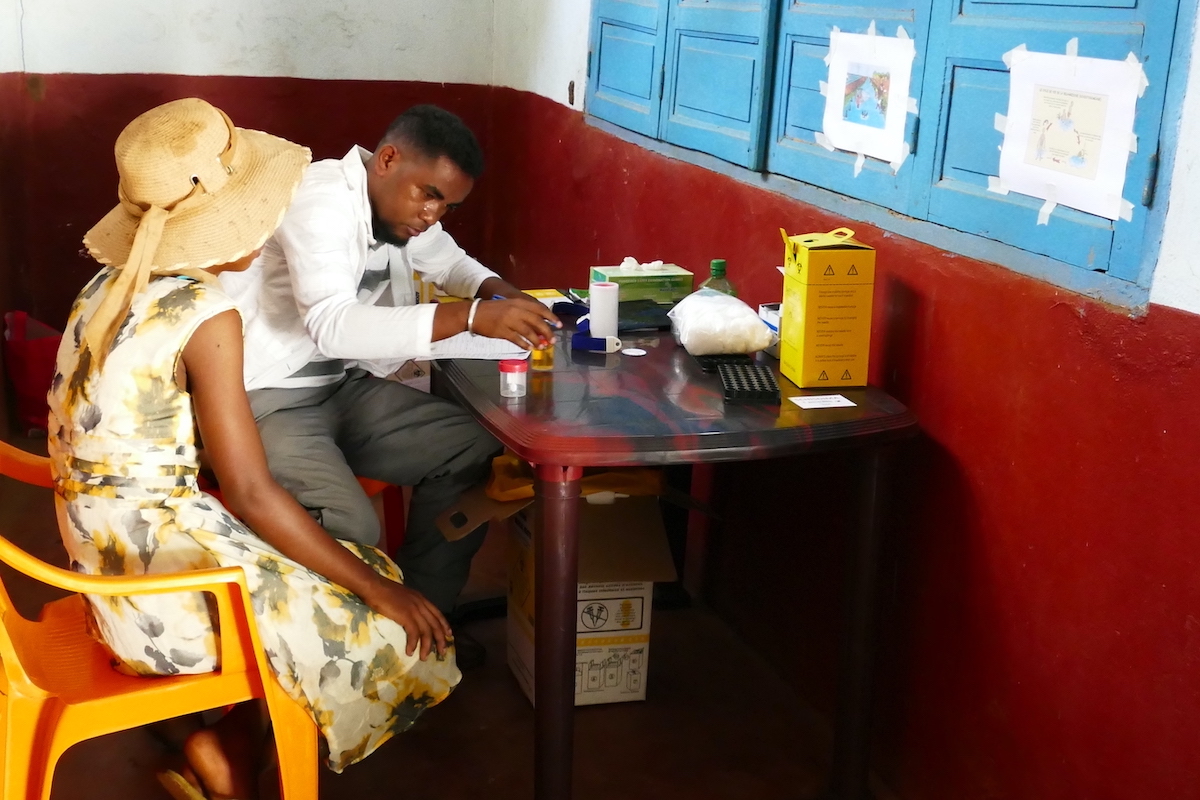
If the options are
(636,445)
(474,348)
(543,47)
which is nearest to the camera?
(636,445)

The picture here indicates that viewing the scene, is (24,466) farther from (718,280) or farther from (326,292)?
(718,280)

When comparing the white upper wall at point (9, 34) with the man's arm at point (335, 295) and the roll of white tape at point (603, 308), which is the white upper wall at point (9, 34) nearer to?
the man's arm at point (335, 295)

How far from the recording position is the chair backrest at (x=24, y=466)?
1.82m

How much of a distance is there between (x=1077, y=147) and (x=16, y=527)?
280cm

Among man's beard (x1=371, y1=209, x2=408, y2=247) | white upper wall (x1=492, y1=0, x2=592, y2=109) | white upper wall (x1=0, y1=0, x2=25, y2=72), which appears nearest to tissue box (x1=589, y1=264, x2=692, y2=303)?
man's beard (x1=371, y1=209, x2=408, y2=247)

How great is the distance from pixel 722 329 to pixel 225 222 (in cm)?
85

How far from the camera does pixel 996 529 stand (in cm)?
175

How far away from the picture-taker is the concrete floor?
2.10 meters

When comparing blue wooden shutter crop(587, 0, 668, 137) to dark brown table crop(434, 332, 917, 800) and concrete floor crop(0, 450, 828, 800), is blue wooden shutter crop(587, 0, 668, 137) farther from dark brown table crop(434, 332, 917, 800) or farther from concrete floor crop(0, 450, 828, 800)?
concrete floor crop(0, 450, 828, 800)

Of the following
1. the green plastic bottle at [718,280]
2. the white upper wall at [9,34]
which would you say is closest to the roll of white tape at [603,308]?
the green plastic bottle at [718,280]

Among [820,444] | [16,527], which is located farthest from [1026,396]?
[16,527]

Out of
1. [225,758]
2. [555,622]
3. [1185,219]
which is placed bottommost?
[225,758]

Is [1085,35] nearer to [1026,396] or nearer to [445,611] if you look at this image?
[1026,396]

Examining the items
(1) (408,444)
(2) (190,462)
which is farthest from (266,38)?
(2) (190,462)
